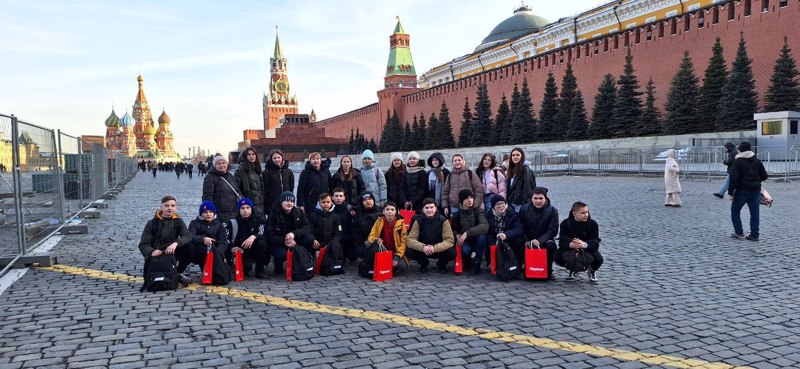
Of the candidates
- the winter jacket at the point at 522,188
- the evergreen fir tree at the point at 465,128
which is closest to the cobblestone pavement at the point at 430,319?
the winter jacket at the point at 522,188

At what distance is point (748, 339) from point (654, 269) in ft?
6.70

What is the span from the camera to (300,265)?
5.40 m

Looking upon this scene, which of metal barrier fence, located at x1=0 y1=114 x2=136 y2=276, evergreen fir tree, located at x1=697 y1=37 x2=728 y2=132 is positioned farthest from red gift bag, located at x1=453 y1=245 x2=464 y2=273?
evergreen fir tree, located at x1=697 y1=37 x2=728 y2=132

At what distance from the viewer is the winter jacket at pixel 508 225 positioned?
547 centimetres

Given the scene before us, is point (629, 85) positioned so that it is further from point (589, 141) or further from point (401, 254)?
point (401, 254)

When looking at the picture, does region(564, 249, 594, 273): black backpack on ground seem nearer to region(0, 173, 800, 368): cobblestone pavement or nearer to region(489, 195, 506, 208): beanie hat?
region(0, 173, 800, 368): cobblestone pavement

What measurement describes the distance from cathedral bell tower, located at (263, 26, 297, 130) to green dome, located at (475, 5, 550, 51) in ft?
204

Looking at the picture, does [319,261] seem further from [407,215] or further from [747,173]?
[747,173]

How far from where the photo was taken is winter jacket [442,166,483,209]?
6078 mm

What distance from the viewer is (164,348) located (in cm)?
355

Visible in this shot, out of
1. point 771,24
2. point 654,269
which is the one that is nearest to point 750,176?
point 654,269

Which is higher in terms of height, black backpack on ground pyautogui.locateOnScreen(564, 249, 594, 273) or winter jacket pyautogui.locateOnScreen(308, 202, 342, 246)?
winter jacket pyautogui.locateOnScreen(308, 202, 342, 246)

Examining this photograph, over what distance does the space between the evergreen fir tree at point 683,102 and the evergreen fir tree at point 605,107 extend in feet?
11.1

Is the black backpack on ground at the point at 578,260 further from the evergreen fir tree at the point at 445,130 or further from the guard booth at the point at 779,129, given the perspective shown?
the evergreen fir tree at the point at 445,130
